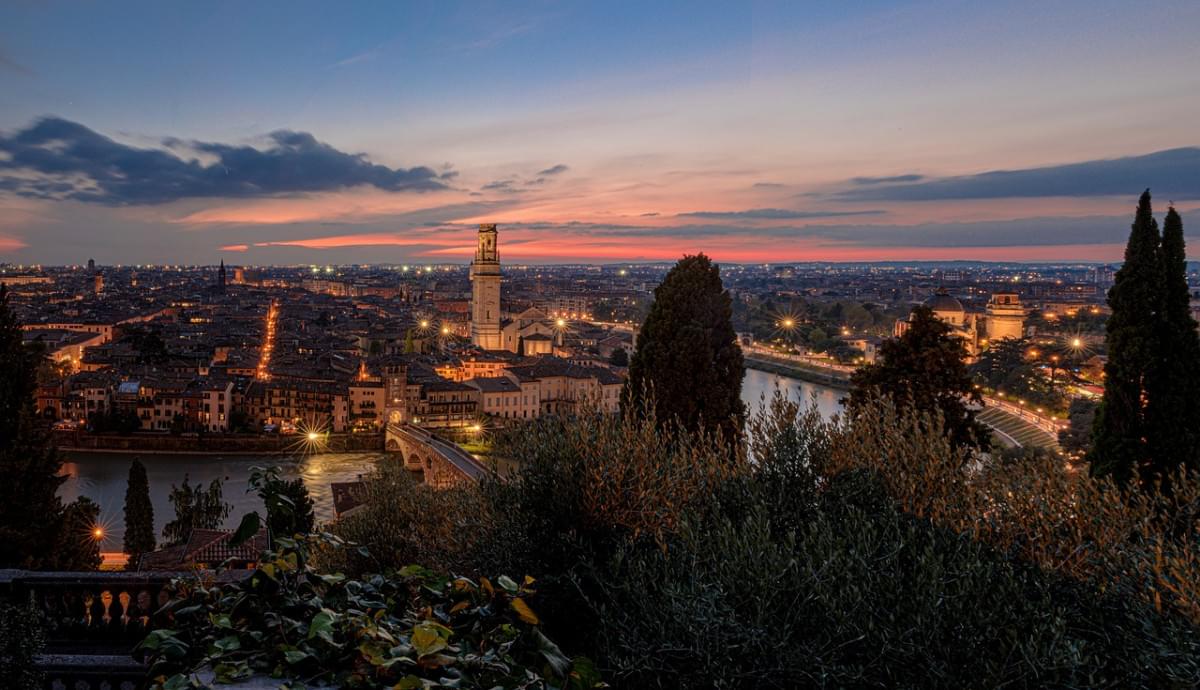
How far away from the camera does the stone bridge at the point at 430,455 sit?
1500cm

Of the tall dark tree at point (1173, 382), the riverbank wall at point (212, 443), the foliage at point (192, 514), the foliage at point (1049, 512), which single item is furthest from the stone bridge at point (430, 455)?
the foliage at point (1049, 512)

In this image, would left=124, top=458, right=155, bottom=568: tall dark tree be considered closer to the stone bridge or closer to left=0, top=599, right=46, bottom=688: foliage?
the stone bridge

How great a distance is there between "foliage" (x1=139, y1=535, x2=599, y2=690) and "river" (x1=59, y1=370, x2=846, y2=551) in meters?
13.7

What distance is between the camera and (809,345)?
123 feet

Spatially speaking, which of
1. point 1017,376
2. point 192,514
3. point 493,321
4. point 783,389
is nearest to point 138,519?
point 192,514

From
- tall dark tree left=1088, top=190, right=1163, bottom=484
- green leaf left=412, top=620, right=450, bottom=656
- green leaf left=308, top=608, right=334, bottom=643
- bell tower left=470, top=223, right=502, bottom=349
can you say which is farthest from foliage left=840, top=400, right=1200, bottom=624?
bell tower left=470, top=223, right=502, bottom=349

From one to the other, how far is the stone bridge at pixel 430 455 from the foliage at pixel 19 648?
11.1 meters

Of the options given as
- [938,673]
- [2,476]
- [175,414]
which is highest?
[938,673]

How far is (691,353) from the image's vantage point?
A: 6.80 m

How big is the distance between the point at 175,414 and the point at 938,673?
27312mm

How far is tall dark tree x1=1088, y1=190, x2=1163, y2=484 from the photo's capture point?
5785mm

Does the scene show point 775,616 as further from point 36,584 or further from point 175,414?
point 175,414

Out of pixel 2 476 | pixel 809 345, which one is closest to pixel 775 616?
pixel 2 476

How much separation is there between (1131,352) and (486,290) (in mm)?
32717
